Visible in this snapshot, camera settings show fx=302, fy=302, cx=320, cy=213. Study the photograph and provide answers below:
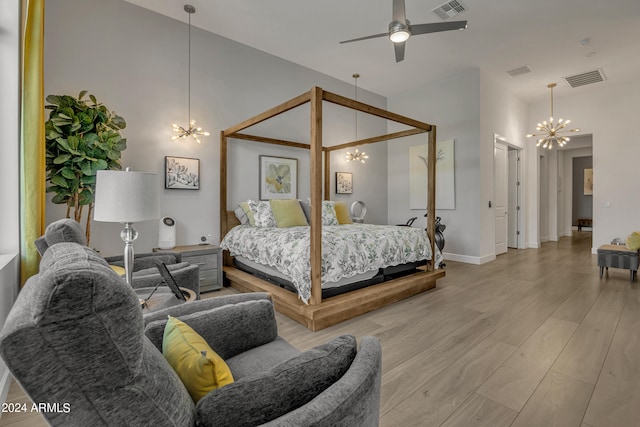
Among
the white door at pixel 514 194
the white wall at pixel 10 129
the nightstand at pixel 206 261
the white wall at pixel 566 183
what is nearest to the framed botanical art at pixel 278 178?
the nightstand at pixel 206 261

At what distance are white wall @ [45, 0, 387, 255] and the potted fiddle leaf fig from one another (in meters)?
0.59

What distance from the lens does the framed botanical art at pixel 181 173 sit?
396 cm

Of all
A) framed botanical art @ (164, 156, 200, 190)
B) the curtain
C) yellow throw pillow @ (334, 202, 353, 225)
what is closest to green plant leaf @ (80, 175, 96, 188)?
the curtain

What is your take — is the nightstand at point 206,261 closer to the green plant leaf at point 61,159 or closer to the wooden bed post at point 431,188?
the green plant leaf at point 61,159

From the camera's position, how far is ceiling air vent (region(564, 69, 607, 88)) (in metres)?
5.61

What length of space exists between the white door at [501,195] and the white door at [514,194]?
0.71 m

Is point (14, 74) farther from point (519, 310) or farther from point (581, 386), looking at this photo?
point (519, 310)

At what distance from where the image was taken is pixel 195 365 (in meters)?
0.89

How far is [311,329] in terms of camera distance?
2744 millimetres

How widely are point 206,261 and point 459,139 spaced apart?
196 inches

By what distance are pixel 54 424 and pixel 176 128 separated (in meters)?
4.01

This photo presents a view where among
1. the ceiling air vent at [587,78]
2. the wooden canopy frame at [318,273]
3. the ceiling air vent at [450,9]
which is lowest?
the wooden canopy frame at [318,273]

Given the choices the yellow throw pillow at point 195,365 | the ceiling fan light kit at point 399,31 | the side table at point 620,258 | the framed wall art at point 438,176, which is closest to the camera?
the yellow throw pillow at point 195,365

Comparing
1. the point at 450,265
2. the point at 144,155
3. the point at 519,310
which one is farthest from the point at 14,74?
the point at 450,265
